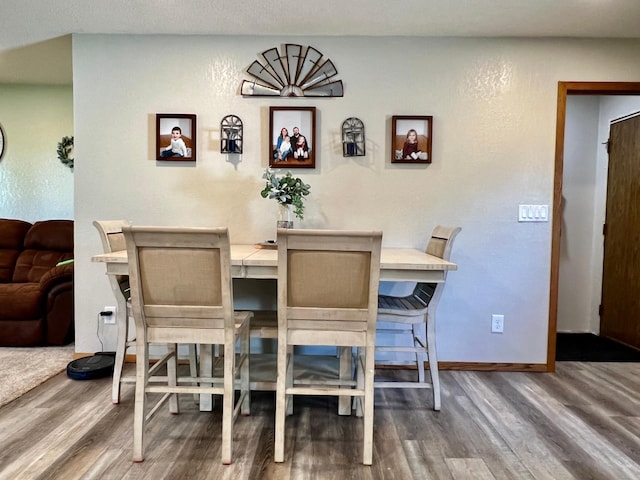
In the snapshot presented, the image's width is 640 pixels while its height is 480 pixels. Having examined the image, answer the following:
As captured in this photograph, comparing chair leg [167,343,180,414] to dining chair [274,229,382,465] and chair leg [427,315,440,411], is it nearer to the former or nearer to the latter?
dining chair [274,229,382,465]

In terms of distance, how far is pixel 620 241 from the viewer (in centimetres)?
337

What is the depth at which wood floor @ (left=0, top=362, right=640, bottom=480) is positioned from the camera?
A: 1.58m

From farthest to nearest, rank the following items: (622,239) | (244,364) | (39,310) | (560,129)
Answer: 1. (622,239)
2. (39,310)
3. (560,129)
4. (244,364)

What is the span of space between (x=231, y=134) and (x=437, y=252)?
5.14ft

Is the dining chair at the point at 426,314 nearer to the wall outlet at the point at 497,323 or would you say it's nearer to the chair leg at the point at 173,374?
the wall outlet at the point at 497,323

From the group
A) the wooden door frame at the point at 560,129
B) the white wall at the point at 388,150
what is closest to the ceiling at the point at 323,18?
the white wall at the point at 388,150

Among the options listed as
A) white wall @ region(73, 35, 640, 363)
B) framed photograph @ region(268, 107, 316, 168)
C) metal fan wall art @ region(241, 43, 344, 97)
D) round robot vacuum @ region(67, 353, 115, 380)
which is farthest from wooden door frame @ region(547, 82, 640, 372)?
round robot vacuum @ region(67, 353, 115, 380)

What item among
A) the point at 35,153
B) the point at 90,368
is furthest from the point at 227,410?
the point at 35,153

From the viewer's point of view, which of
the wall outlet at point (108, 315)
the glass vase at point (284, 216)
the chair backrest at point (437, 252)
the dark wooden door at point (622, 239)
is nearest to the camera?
the chair backrest at point (437, 252)

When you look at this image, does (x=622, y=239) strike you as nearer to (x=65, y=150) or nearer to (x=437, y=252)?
(x=437, y=252)

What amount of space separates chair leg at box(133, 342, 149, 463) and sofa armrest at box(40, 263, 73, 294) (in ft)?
6.19

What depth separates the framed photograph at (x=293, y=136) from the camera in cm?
264

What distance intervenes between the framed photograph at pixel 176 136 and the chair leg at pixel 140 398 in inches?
58.9

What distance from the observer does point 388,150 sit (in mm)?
2658
